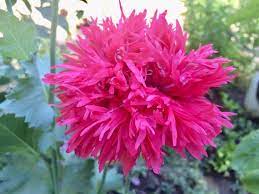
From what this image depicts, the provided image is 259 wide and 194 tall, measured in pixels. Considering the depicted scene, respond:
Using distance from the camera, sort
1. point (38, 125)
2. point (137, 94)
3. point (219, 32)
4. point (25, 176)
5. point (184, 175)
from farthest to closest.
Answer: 1. point (219, 32)
2. point (184, 175)
3. point (25, 176)
4. point (38, 125)
5. point (137, 94)

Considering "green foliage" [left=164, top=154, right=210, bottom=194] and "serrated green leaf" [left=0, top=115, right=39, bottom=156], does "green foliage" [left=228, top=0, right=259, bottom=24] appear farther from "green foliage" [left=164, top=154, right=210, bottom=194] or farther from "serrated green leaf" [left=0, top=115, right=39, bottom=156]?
"green foliage" [left=164, top=154, right=210, bottom=194]

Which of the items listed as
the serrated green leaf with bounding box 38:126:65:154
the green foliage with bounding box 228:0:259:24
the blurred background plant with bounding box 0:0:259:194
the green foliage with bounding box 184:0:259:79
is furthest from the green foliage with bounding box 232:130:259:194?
the green foliage with bounding box 184:0:259:79

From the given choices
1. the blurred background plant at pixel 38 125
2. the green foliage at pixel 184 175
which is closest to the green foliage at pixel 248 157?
the blurred background plant at pixel 38 125

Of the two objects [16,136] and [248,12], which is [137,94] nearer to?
[248,12]

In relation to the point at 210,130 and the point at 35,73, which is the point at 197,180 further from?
the point at 210,130

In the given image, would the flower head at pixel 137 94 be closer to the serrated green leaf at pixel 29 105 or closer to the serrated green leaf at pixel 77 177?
the serrated green leaf at pixel 29 105

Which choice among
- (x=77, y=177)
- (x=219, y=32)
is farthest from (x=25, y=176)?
(x=219, y=32)
